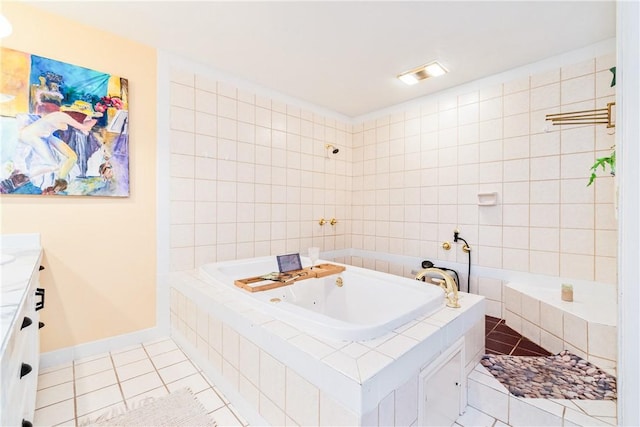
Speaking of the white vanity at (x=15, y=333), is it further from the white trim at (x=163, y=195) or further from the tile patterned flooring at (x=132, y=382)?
the white trim at (x=163, y=195)

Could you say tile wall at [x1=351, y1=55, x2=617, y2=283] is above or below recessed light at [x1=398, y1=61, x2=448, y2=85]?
below

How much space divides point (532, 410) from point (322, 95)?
2.84 meters

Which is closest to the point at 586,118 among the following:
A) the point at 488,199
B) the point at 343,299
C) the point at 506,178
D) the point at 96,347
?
the point at 506,178

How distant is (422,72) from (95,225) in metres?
2.76

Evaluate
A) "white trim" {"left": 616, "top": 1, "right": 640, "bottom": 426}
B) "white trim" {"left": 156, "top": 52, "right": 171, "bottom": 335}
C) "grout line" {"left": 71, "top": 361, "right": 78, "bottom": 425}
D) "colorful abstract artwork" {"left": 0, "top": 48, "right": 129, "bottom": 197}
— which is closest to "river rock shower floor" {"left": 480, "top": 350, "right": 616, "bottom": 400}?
"white trim" {"left": 616, "top": 1, "right": 640, "bottom": 426}

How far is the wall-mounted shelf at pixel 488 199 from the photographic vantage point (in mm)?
2412

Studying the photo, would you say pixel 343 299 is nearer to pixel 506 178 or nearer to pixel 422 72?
pixel 506 178

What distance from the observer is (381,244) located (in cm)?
326

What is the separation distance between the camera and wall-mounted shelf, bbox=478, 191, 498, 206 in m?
2.41

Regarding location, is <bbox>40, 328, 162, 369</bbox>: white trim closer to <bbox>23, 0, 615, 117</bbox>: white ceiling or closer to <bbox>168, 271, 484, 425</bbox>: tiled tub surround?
<bbox>168, 271, 484, 425</bbox>: tiled tub surround

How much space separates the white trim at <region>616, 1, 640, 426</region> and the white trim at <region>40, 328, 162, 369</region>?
2.52 metres

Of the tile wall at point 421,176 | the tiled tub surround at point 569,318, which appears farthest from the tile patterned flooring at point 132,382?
the tile wall at point 421,176

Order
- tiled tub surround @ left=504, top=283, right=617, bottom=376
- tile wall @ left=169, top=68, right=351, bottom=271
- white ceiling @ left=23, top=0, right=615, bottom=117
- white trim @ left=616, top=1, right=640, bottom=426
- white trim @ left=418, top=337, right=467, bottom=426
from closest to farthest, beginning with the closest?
white trim @ left=616, top=1, right=640, bottom=426, white trim @ left=418, top=337, right=467, bottom=426, tiled tub surround @ left=504, top=283, right=617, bottom=376, white ceiling @ left=23, top=0, right=615, bottom=117, tile wall @ left=169, top=68, right=351, bottom=271

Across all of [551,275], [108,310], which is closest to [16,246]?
[108,310]
